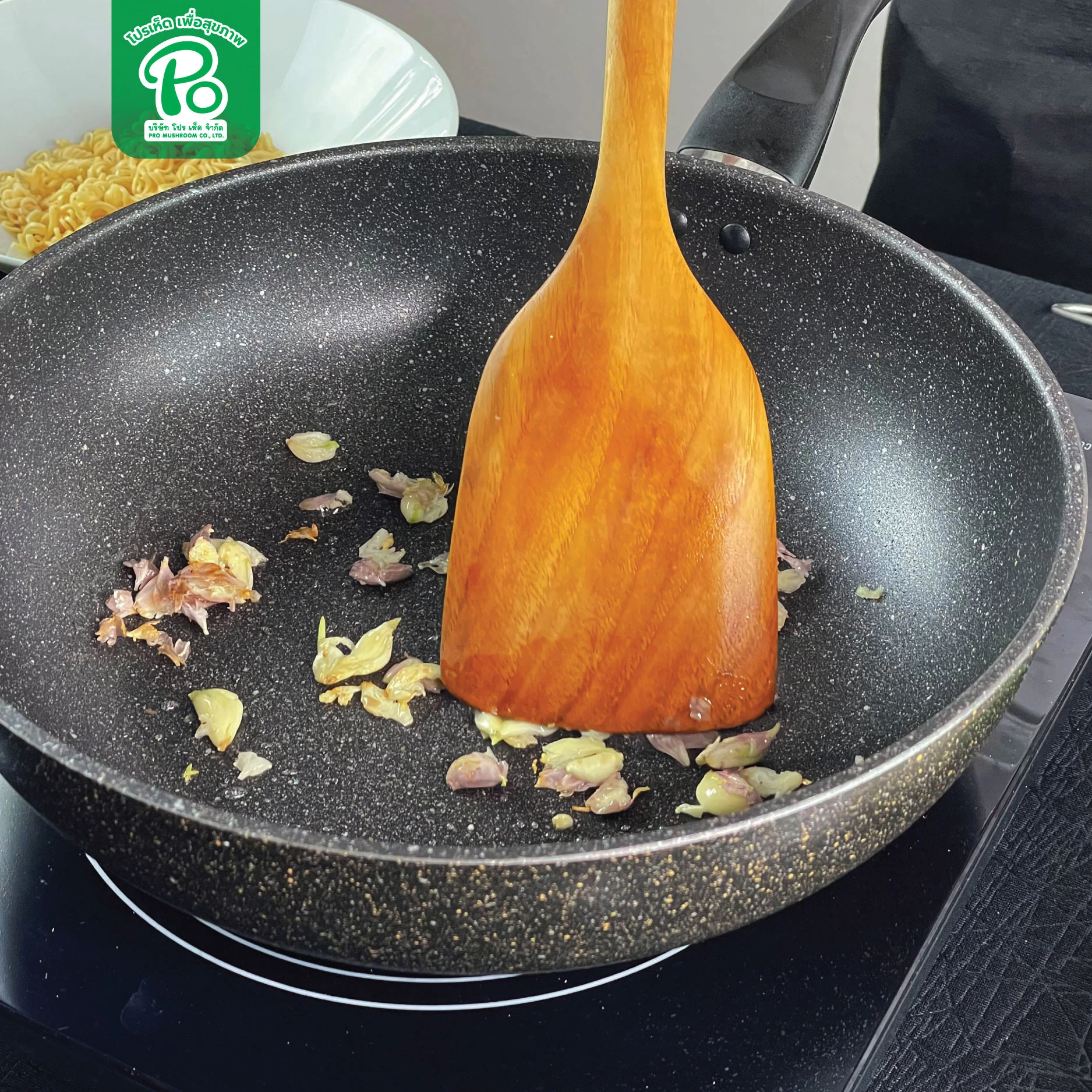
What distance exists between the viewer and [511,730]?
0.64 m

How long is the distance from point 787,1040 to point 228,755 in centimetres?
31

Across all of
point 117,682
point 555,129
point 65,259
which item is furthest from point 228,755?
point 555,129

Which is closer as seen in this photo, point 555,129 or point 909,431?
point 909,431

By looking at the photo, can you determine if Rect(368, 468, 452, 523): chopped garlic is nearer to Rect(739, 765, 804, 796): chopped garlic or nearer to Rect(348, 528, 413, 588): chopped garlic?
Rect(348, 528, 413, 588): chopped garlic

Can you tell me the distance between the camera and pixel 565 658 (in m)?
0.62

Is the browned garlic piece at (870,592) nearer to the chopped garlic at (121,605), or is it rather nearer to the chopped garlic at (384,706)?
the chopped garlic at (384,706)

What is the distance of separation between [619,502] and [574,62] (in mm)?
1416

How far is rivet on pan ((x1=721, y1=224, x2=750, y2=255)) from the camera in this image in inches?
29.6

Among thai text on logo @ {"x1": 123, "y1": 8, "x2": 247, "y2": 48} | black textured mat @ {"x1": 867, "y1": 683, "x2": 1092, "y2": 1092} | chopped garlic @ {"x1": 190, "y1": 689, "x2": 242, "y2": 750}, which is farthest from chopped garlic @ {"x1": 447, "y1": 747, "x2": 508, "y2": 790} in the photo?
thai text on logo @ {"x1": 123, "y1": 8, "x2": 247, "y2": 48}

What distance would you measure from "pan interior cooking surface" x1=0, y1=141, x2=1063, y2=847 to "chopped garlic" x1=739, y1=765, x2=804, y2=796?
2 centimetres

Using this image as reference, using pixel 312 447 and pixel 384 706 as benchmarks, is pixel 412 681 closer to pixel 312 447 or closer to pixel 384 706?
pixel 384 706

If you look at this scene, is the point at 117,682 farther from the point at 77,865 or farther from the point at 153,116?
the point at 153,116

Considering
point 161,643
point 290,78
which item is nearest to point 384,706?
point 161,643

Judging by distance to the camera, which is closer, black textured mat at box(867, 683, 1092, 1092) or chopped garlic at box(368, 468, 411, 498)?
black textured mat at box(867, 683, 1092, 1092)
